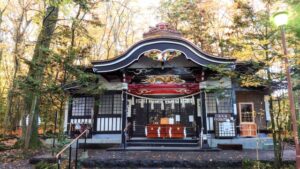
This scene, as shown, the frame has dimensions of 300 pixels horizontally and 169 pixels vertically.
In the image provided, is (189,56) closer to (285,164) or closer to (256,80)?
(256,80)

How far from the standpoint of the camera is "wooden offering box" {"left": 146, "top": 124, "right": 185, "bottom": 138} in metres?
11.1

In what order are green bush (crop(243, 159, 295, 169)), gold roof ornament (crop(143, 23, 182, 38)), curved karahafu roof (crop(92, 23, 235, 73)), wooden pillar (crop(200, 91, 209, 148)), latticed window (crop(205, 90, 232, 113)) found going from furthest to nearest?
latticed window (crop(205, 90, 232, 113)), gold roof ornament (crop(143, 23, 182, 38)), curved karahafu roof (crop(92, 23, 235, 73)), wooden pillar (crop(200, 91, 209, 148)), green bush (crop(243, 159, 295, 169))

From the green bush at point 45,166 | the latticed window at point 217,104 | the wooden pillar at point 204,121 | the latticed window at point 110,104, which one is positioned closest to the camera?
the green bush at point 45,166

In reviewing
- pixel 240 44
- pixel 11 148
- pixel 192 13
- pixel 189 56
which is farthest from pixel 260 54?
pixel 192 13

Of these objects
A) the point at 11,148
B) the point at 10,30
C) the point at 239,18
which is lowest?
the point at 11,148

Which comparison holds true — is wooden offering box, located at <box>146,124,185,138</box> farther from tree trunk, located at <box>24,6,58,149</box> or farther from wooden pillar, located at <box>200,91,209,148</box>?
tree trunk, located at <box>24,6,58,149</box>

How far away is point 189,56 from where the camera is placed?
9727mm

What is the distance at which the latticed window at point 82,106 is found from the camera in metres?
12.1

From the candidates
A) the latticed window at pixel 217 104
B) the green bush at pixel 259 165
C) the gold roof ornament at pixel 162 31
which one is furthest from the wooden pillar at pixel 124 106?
the green bush at pixel 259 165

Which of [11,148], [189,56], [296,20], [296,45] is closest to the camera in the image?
[296,20]

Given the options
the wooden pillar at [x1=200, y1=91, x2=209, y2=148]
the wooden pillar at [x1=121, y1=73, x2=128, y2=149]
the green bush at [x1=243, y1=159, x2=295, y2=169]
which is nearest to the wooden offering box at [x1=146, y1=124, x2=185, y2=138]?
the wooden pillar at [x1=200, y1=91, x2=209, y2=148]

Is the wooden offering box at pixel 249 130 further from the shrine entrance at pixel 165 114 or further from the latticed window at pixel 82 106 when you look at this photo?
the latticed window at pixel 82 106

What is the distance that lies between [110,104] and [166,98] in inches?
114

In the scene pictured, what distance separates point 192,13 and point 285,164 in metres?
14.2
